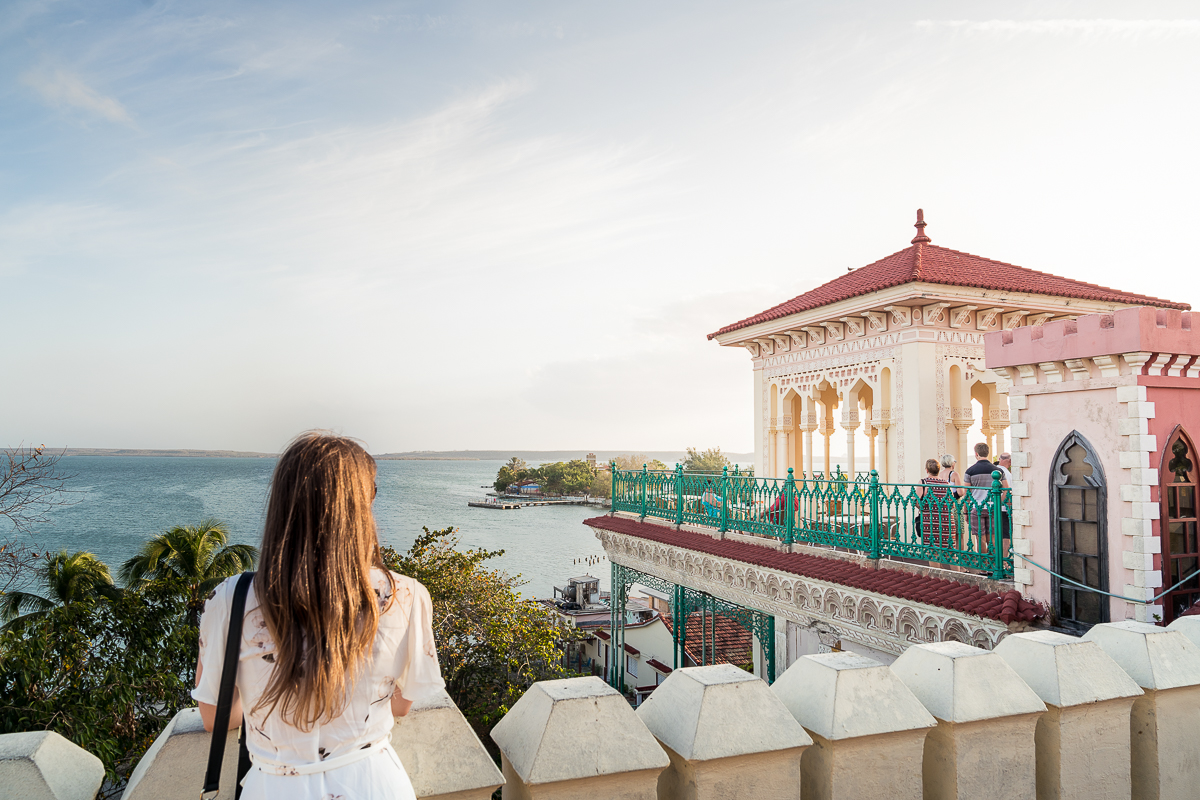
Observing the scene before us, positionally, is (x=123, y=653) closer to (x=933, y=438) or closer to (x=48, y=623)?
(x=48, y=623)

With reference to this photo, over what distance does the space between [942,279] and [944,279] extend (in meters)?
0.04

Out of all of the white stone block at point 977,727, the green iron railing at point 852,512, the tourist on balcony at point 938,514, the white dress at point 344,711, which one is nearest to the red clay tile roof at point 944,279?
the green iron railing at point 852,512

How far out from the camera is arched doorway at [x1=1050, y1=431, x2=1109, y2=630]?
6137 mm

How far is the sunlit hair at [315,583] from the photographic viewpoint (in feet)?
A: 4.78

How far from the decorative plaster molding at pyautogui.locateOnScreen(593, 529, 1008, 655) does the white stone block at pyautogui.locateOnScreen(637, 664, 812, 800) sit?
5.83 metres

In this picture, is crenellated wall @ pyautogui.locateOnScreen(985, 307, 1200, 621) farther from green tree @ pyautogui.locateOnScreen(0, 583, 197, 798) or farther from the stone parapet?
green tree @ pyautogui.locateOnScreen(0, 583, 197, 798)

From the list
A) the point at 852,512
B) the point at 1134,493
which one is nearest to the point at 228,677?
the point at 1134,493

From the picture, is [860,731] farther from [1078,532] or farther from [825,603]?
[825,603]

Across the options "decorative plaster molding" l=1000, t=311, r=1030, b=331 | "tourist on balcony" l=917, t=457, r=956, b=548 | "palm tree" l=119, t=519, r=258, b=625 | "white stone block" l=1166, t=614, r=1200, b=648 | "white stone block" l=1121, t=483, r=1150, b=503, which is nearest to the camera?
"white stone block" l=1166, t=614, r=1200, b=648

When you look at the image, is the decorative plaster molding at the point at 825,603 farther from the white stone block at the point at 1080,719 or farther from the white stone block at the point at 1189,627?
the white stone block at the point at 1080,719

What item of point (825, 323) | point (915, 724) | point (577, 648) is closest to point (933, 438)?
point (825, 323)

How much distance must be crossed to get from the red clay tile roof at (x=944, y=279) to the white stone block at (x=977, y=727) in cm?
1039

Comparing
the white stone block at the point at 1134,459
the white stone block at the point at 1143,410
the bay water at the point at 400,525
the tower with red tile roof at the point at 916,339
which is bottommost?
the bay water at the point at 400,525

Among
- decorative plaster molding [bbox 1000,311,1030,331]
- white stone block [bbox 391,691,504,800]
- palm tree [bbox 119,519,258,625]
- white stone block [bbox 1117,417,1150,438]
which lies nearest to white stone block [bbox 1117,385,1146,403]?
white stone block [bbox 1117,417,1150,438]
